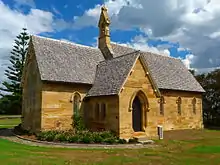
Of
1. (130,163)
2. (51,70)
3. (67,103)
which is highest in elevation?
(51,70)

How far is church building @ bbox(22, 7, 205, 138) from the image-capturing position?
26.2m

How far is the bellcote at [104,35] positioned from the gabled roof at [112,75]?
4.40 meters

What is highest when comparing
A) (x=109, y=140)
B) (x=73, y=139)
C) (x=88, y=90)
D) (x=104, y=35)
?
(x=104, y=35)

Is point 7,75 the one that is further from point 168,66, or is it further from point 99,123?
point 99,123

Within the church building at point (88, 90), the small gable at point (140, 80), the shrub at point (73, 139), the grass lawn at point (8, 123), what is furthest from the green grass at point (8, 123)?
the small gable at point (140, 80)

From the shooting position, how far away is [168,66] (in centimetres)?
4200

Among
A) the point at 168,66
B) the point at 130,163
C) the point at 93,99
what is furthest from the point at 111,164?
the point at 168,66

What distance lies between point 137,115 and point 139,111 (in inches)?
19.0

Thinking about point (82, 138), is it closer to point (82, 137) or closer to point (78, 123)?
point (82, 137)

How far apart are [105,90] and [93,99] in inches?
110

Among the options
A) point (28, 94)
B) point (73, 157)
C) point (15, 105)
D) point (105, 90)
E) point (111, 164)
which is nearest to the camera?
point (111, 164)

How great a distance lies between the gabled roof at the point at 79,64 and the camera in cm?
2904

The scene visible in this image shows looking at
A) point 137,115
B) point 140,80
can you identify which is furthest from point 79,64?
point 137,115

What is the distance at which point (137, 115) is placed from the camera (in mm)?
27797
